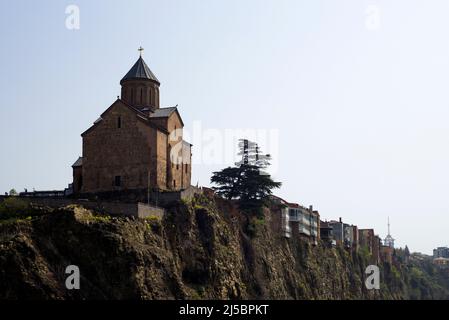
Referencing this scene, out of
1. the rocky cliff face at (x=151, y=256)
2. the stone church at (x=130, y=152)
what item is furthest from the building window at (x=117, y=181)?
the rocky cliff face at (x=151, y=256)

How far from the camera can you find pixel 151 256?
46.0 m

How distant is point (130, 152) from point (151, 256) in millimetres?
12257

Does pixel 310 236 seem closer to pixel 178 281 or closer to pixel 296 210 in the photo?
pixel 296 210

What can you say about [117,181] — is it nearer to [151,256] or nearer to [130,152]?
[130,152]

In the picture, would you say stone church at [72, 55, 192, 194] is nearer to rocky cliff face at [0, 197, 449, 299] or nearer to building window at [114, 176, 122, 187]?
building window at [114, 176, 122, 187]

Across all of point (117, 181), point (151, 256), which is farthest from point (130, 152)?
point (151, 256)

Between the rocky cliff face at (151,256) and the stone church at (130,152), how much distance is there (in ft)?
12.8

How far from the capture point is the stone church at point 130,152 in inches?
2170

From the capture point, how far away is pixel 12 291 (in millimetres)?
38906

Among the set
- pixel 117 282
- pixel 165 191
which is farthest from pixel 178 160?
pixel 117 282

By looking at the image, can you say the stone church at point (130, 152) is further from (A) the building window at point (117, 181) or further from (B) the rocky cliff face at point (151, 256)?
(B) the rocky cliff face at point (151, 256)

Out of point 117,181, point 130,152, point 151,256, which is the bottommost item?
point 151,256

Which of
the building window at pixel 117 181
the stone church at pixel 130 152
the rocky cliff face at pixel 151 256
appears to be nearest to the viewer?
the rocky cliff face at pixel 151 256
